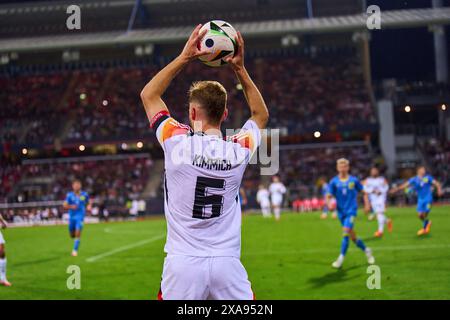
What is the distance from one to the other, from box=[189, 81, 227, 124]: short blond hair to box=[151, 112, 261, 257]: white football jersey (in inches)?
7.5

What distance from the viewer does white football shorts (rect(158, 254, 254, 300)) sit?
4.02 meters

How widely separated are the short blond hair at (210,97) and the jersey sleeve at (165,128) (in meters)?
0.22

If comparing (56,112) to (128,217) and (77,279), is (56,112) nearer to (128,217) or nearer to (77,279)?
(128,217)

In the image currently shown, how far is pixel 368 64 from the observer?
134ft

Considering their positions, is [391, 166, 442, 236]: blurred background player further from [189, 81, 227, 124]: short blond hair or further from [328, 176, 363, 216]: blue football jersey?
[189, 81, 227, 124]: short blond hair

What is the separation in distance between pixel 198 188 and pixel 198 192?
3 cm

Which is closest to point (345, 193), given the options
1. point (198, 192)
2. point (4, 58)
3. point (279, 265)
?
point (279, 265)

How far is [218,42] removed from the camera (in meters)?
4.50

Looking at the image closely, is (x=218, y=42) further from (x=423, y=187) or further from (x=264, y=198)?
(x=264, y=198)

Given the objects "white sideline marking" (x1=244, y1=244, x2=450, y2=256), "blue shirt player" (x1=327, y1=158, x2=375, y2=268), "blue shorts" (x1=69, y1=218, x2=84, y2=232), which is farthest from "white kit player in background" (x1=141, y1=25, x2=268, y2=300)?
"blue shorts" (x1=69, y1=218, x2=84, y2=232)

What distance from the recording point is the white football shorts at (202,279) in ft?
13.2

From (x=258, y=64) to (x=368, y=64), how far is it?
8.10 meters

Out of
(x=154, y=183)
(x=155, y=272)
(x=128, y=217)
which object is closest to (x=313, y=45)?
(x=154, y=183)

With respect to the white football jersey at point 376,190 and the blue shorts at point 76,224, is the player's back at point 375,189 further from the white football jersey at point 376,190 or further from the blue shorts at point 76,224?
the blue shorts at point 76,224
